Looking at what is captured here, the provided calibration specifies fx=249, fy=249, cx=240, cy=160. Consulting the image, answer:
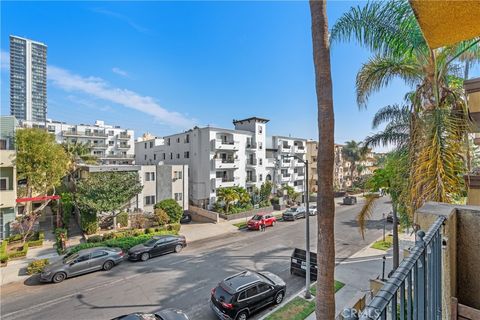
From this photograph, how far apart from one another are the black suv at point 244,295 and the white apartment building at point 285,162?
27772 mm

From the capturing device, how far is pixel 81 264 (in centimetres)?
1384

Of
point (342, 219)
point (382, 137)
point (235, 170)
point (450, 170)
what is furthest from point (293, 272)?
point (235, 170)

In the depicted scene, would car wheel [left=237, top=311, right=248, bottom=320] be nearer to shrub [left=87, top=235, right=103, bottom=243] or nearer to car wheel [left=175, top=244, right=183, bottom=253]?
car wheel [left=175, top=244, right=183, bottom=253]

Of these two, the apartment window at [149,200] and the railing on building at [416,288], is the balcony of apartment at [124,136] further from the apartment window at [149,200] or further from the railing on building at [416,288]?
the railing on building at [416,288]

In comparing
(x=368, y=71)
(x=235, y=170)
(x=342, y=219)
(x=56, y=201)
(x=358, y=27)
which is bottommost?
(x=342, y=219)

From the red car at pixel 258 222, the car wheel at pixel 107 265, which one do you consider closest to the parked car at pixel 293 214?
the red car at pixel 258 222

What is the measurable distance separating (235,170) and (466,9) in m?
30.3

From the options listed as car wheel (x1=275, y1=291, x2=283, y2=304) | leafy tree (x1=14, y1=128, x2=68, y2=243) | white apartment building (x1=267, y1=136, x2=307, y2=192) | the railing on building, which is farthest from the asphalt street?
white apartment building (x1=267, y1=136, x2=307, y2=192)

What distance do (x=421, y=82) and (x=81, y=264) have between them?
17.7m

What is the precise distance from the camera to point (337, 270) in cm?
1436

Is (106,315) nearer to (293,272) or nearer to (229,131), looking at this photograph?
(293,272)

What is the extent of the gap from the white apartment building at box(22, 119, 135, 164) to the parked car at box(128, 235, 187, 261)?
40.3m

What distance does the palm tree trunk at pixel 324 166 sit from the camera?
216 inches

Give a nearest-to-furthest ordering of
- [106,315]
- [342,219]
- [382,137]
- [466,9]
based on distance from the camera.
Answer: [466,9]
[106,315]
[382,137]
[342,219]
